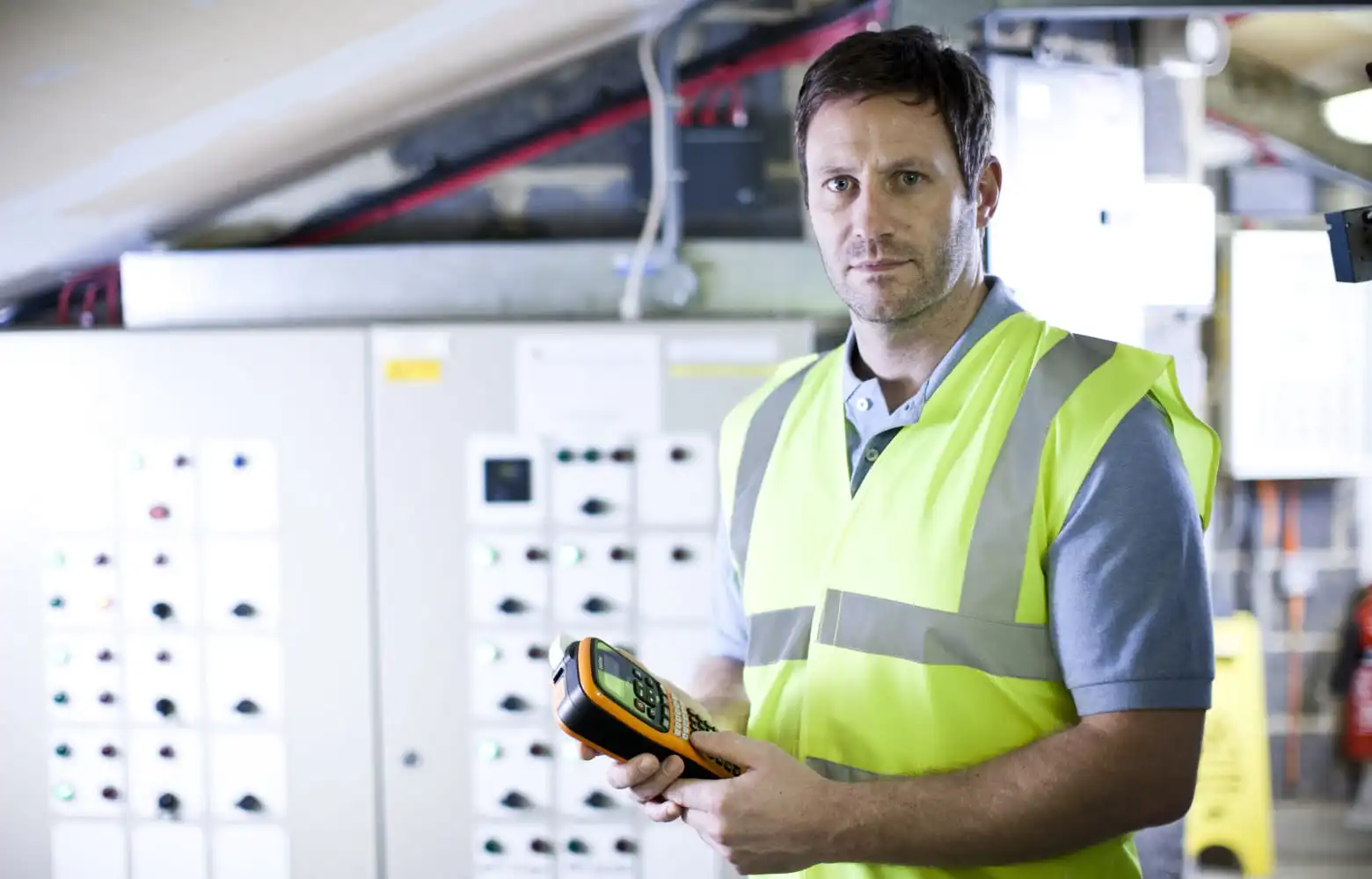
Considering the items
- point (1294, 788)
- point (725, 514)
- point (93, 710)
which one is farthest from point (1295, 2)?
point (93, 710)

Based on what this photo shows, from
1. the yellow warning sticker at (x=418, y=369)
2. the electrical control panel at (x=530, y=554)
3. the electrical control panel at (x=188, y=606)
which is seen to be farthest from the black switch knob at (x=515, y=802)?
the yellow warning sticker at (x=418, y=369)

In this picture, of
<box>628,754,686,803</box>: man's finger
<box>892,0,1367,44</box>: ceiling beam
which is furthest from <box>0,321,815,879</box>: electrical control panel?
<box>628,754,686,803</box>: man's finger

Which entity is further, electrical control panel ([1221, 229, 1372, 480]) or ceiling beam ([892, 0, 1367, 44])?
electrical control panel ([1221, 229, 1372, 480])

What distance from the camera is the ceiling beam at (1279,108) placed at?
2.35 m

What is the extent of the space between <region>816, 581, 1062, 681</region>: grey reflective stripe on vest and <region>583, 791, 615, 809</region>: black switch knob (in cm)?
100

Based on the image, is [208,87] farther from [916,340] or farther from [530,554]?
[916,340]

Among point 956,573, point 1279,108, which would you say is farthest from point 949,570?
point 1279,108

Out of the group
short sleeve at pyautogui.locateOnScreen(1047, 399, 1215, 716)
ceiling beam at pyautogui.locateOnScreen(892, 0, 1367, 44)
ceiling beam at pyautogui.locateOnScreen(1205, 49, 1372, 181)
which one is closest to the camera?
short sleeve at pyautogui.locateOnScreen(1047, 399, 1215, 716)

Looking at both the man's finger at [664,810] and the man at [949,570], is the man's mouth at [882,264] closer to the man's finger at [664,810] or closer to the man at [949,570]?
the man at [949,570]

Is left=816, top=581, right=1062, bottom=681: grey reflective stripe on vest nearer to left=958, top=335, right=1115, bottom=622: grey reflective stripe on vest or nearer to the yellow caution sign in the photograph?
left=958, top=335, right=1115, bottom=622: grey reflective stripe on vest

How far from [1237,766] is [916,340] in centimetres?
179

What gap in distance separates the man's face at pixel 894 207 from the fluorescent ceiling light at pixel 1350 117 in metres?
1.88

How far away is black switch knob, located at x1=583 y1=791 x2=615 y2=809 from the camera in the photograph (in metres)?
1.79

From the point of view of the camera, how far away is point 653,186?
2244 mm
